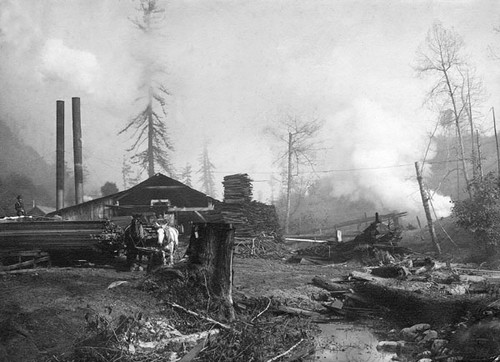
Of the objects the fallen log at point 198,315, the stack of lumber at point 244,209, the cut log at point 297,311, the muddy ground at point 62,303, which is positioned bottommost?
the cut log at point 297,311

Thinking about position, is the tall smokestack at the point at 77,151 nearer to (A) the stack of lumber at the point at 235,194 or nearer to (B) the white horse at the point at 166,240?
(A) the stack of lumber at the point at 235,194

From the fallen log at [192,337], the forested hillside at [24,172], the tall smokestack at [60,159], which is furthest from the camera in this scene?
the forested hillside at [24,172]

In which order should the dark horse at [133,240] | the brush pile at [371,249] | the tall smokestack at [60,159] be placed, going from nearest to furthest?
the dark horse at [133,240], the brush pile at [371,249], the tall smokestack at [60,159]

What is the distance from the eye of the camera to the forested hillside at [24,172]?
4297 centimetres

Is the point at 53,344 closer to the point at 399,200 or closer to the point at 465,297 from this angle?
the point at 465,297

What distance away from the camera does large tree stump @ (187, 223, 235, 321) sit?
863 centimetres

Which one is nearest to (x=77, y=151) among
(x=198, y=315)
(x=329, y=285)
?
(x=329, y=285)

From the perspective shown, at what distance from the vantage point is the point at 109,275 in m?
11.4

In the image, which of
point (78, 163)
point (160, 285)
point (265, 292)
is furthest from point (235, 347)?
point (78, 163)

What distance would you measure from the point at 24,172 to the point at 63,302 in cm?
4737

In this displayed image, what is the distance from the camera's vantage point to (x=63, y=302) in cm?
755

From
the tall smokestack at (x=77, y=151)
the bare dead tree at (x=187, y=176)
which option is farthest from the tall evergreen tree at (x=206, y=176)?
the tall smokestack at (x=77, y=151)

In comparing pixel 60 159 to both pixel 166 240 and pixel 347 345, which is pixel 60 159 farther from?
pixel 347 345

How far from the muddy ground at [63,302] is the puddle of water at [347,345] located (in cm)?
196
